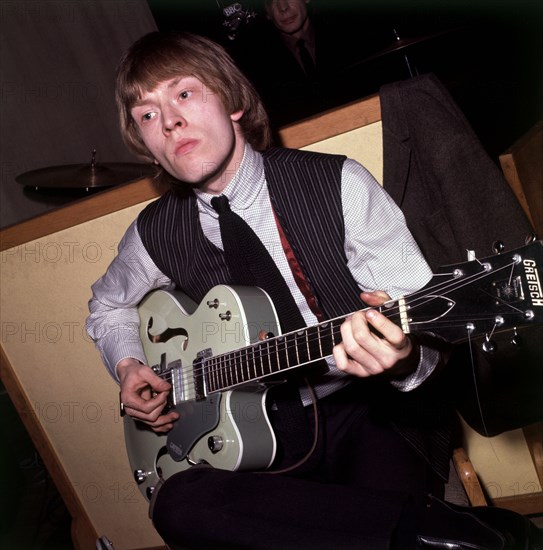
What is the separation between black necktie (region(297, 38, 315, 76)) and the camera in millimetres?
2949

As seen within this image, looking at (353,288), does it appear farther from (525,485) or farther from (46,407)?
(46,407)

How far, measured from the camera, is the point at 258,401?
4.75 ft

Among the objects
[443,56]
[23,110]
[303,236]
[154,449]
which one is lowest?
[154,449]

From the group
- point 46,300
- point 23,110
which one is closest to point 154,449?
point 46,300

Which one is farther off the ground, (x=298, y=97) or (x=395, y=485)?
(x=298, y=97)

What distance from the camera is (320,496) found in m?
1.24

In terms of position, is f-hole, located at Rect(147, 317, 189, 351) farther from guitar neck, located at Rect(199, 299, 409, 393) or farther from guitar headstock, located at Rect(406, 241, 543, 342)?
guitar headstock, located at Rect(406, 241, 543, 342)

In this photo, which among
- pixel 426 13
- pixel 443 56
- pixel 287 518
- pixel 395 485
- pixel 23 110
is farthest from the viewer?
pixel 23 110

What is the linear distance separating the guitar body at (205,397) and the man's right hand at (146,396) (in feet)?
0.10

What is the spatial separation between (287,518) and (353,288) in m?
0.53

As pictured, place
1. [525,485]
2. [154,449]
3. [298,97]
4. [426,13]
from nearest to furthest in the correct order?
1. [154,449]
2. [525,485]
3. [426,13]
4. [298,97]

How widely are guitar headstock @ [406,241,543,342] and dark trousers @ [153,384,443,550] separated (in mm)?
358

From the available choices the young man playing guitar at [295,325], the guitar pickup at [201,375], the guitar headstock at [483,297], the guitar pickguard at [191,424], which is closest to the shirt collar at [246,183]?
the young man playing guitar at [295,325]

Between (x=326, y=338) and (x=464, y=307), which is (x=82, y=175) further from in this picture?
(x=464, y=307)
